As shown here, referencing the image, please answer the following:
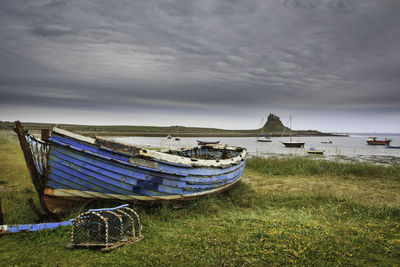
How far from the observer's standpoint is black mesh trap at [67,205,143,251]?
15.7 ft

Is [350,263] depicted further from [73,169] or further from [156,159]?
[73,169]

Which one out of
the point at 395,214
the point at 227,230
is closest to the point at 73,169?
the point at 227,230

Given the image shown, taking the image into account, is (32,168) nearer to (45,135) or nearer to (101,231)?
(45,135)

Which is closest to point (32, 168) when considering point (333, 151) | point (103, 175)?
point (103, 175)

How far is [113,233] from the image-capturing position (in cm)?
528

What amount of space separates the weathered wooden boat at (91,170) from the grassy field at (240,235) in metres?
0.53

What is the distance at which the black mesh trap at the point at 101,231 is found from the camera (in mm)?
4797

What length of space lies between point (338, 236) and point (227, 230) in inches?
95.3

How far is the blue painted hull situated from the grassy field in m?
0.51

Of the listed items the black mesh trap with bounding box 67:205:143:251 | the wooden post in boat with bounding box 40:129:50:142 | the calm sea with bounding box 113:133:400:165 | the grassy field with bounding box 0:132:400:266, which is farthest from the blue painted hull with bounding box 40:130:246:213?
the calm sea with bounding box 113:133:400:165

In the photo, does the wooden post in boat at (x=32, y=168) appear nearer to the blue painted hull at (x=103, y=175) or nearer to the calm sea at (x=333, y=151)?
the blue painted hull at (x=103, y=175)

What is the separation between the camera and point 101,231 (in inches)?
205

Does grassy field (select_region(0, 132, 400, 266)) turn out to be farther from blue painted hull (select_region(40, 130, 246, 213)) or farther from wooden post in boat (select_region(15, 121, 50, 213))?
wooden post in boat (select_region(15, 121, 50, 213))

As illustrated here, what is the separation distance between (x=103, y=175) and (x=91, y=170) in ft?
1.02
